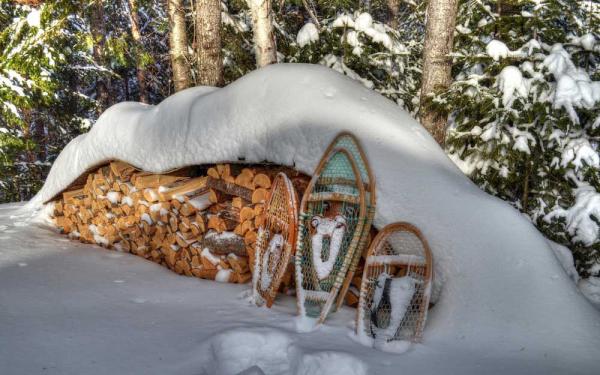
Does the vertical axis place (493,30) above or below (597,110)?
above

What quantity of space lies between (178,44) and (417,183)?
16.7 feet

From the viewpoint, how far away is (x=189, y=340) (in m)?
2.43

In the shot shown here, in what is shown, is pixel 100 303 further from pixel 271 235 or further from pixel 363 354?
pixel 363 354

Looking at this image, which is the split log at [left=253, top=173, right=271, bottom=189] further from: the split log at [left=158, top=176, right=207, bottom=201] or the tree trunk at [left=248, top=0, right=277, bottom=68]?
the tree trunk at [left=248, top=0, right=277, bottom=68]

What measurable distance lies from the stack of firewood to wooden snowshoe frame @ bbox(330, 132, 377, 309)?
0.52 m

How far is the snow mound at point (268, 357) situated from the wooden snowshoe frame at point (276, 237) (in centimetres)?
57

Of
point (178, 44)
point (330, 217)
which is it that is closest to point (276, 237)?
point (330, 217)

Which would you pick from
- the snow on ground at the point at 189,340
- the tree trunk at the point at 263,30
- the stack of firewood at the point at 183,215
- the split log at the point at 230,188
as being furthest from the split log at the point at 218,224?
the tree trunk at the point at 263,30

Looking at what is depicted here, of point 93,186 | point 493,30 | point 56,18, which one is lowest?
point 93,186

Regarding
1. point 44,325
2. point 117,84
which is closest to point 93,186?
point 44,325

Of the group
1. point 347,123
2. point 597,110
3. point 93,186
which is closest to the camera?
point 347,123

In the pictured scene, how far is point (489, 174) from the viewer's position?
4.05 metres

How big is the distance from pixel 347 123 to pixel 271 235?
1134mm

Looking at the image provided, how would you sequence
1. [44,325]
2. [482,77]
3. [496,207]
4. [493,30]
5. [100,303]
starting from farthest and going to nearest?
[493,30] → [482,77] → [100,303] → [496,207] → [44,325]
